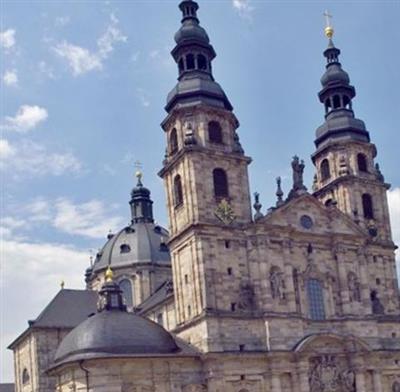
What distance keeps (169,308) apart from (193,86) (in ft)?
51.9

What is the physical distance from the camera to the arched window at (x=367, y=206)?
58.6m

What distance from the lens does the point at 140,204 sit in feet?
266

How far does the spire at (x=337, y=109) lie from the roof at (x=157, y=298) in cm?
1553

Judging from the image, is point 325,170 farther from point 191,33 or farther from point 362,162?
point 191,33

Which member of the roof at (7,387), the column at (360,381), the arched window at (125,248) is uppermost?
the arched window at (125,248)

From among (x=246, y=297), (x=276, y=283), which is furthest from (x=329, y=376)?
(x=246, y=297)

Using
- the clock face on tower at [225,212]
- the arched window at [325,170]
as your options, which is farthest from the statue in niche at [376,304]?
the clock face on tower at [225,212]

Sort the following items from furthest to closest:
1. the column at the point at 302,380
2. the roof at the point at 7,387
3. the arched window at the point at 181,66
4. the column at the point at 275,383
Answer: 1. the roof at the point at 7,387
2. the arched window at the point at 181,66
3. the column at the point at 302,380
4. the column at the point at 275,383

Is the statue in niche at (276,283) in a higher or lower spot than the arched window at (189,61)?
lower

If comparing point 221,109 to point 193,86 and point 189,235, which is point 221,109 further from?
point 189,235

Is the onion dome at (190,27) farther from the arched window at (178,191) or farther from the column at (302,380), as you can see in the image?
the column at (302,380)

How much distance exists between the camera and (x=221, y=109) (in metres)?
53.5

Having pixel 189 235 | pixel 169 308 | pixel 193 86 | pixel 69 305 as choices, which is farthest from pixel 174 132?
pixel 69 305

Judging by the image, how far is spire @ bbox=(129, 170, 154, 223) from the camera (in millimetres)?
80125
